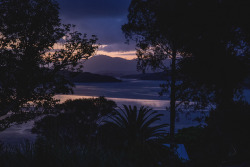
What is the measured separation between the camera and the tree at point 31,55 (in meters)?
11.4

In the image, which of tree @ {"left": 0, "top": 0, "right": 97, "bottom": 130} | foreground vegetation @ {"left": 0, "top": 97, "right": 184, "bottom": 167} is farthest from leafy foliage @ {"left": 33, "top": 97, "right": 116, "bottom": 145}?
tree @ {"left": 0, "top": 0, "right": 97, "bottom": 130}

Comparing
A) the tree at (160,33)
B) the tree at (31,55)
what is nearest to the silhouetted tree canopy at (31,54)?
the tree at (31,55)

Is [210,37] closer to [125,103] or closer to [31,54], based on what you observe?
[31,54]

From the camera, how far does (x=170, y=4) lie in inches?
488

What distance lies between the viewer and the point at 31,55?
40.1ft

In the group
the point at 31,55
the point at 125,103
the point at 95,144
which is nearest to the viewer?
the point at 95,144

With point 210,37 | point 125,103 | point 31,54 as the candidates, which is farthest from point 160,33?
point 125,103

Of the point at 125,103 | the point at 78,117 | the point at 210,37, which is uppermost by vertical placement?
the point at 210,37

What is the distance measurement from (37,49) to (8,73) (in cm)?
218

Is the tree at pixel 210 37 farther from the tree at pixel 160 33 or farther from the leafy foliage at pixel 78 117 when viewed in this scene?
the leafy foliage at pixel 78 117

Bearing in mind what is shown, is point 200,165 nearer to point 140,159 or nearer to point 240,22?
point 140,159

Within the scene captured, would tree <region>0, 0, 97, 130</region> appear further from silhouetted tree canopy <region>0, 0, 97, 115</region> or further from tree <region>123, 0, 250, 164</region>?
tree <region>123, 0, 250, 164</region>

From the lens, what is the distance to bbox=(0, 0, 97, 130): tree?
11.4 m

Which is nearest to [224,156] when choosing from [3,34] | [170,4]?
[170,4]
